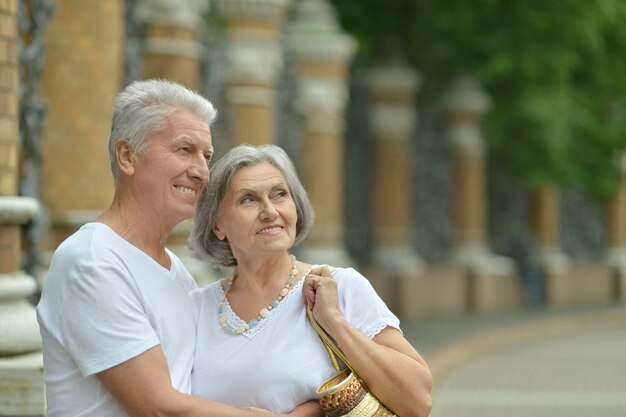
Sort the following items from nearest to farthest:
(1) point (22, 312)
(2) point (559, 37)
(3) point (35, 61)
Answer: (1) point (22, 312), (3) point (35, 61), (2) point (559, 37)

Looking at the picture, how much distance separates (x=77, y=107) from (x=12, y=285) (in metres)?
3.02

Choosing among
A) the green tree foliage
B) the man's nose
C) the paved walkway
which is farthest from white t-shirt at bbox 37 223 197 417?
the green tree foliage

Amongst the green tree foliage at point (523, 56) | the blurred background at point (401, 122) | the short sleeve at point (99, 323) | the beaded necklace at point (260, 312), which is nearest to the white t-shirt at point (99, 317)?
the short sleeve at point (99, 323)

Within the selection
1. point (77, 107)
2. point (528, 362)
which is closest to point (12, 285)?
point (77, 107)

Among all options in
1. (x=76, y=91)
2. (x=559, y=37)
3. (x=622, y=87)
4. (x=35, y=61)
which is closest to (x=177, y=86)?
(x=35, y=61)

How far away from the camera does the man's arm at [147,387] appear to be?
9.70 feet

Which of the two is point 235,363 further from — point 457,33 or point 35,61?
point 457,33

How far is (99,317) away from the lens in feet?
9.69

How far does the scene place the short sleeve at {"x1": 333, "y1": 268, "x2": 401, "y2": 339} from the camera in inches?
127

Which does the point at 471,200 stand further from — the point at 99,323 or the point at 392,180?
the point at 99,323

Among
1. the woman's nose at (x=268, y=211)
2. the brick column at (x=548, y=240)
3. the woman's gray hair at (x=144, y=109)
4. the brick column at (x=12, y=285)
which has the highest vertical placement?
the woman's gray hair at (x=144, y=109)

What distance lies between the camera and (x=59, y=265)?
3.01 meters

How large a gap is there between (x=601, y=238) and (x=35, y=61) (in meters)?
24.0

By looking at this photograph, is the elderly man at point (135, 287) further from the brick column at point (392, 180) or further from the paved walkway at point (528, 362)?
the brick column at point (392, 180)
